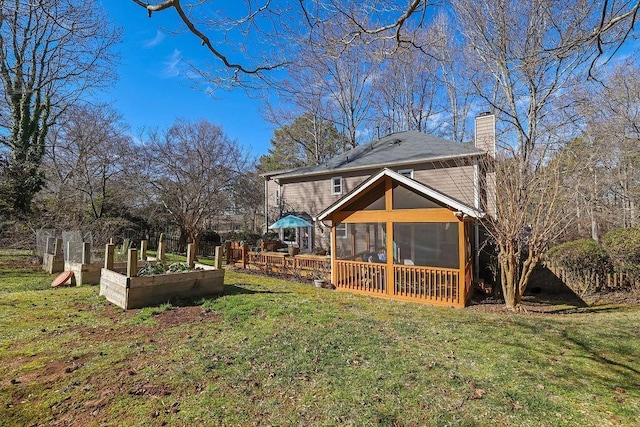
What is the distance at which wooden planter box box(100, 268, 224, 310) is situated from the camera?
20.5 ft

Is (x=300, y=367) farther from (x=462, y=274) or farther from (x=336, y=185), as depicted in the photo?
(x=336, y=185)

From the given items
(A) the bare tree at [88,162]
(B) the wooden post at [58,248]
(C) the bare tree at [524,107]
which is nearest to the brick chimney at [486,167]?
(C) the bare tree at [524,107]

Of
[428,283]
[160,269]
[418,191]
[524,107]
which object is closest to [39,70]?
[160,269]

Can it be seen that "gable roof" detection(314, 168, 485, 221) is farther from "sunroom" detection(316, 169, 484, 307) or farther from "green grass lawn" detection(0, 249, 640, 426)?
"green grass lawn" detection(0, 249, 640, 426)

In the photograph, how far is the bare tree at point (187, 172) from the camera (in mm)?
18625

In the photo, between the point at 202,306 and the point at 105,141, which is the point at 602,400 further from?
the point at 105,141

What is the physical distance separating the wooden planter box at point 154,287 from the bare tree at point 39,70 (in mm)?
4589

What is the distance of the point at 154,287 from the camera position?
658cm

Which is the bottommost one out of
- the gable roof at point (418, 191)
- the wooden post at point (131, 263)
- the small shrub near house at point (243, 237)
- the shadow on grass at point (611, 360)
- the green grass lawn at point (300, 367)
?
the shadow on grass at point (611, 360)

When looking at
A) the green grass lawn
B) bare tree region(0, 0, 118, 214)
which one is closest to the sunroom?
the green grass lawn

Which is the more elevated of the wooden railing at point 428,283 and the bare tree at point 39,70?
the bare tree at point 39,70

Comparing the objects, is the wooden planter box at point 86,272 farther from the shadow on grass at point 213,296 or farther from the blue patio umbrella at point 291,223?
the blue patio umbrella at point 291,223

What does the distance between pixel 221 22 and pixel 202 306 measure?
17.5ft

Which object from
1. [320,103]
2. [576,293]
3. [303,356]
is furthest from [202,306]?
[320,103]
